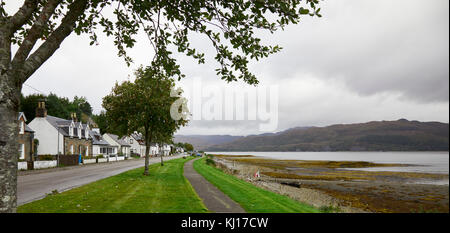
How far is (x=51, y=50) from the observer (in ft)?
19.1

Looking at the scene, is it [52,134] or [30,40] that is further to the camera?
[52,134]

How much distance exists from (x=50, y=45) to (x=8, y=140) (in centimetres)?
210

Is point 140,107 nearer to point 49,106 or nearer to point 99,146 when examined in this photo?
point 99,146

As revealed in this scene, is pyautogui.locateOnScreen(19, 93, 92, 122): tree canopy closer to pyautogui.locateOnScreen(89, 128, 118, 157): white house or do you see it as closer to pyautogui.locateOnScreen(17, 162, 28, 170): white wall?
pyautogui.locateOnScreen(89, 128, 118, 157): white house

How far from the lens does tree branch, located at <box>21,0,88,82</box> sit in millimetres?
5387

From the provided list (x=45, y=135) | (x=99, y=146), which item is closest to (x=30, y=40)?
(x=45, y=135)

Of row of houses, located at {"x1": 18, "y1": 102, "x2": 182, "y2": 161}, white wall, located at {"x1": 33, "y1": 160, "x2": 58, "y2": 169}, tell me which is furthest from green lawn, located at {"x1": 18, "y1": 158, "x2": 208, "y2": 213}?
row of houses, located at {"x1": 18, "y1": 102, "x2": 182, "y2": 161}

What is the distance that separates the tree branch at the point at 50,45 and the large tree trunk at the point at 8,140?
378mm

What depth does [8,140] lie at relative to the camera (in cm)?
488

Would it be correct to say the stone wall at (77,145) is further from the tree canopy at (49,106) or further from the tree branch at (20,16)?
the tree branch at (20,16)

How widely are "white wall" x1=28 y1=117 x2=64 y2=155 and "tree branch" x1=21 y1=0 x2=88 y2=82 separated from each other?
4381 centimetres

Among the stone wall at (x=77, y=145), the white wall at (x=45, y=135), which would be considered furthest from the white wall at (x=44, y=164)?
the stone wall at (x=77, y=145)
